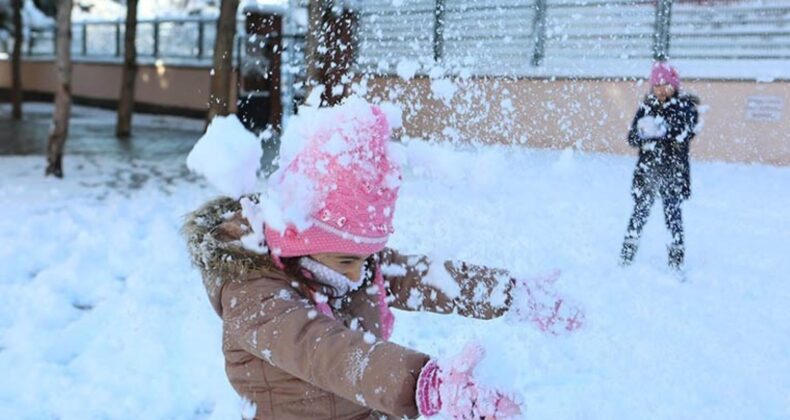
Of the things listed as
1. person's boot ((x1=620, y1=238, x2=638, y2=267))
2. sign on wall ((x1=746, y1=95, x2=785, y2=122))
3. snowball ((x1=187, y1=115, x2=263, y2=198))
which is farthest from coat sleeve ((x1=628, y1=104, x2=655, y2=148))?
snowball ((x1=187, y1=115, x2=263, y2=198))

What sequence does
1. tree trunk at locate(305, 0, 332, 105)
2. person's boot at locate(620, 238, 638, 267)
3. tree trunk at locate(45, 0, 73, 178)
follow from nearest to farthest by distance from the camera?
person's boot at locate(620, 238, 638, 267) → tree trunk at locate(305, 0, 332, 105) → tree trunk at locate(45, 0, 73, 178)

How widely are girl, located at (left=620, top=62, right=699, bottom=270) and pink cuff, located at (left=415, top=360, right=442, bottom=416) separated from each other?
425cm

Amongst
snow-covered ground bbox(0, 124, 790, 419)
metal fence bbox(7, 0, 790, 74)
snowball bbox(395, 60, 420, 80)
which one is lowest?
snow-covered ground bbox(0, 124, 790, 419)

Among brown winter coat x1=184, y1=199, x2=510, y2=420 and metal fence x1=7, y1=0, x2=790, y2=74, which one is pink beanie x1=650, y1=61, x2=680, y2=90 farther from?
brown winter coat x1=184, y1=199, x2=510, y2=420

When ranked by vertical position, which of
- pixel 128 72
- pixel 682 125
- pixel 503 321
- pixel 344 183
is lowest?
pixel 503 321

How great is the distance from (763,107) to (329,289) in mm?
8003

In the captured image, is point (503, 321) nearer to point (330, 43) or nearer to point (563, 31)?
point (330, 43)

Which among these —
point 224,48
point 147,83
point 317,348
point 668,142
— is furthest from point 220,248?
point 147,83

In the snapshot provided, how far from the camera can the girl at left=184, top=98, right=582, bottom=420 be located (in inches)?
56.8

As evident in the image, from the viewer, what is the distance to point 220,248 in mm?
1675

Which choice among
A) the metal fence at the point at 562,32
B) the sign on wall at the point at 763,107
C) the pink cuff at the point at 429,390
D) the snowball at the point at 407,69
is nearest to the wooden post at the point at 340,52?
the metal fence at the point at 562,32

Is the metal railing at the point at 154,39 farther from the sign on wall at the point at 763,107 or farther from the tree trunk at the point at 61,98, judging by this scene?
the sign on wall at the point at 763,107

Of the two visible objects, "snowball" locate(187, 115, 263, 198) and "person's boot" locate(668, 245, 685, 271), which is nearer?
"snowball" locate(187, 115, 263, 198)

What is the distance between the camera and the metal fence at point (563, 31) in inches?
356
